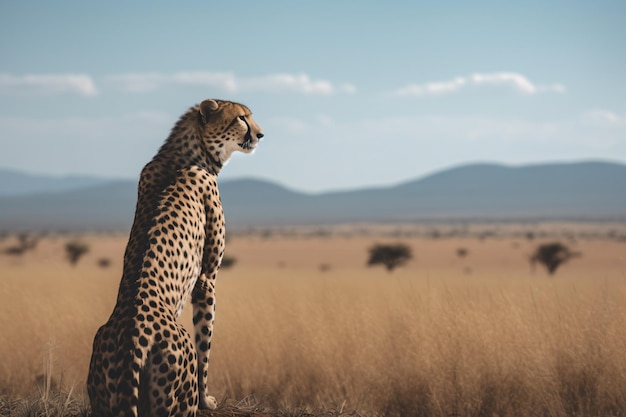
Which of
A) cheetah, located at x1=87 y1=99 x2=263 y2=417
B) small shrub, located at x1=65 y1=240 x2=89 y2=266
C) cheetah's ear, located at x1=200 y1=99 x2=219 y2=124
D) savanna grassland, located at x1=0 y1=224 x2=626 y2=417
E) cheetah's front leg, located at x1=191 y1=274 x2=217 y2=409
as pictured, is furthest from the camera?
small shrub, located at x1=65 y1=240 x2=89 y2=266

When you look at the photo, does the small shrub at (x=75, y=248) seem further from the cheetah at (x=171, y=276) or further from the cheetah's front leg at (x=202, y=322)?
the cheetah's front leg at (x=202, y=322)

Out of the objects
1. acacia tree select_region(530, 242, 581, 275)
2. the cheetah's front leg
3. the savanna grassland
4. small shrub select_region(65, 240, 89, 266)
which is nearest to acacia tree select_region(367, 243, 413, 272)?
acacia tree select_region(530, 242, 581, 275)

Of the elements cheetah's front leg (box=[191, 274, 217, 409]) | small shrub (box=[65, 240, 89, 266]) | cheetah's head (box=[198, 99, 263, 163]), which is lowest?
small shrub (box=[65, 240, 89, 266])

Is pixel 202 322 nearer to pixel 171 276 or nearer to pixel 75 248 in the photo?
pixel 171 276

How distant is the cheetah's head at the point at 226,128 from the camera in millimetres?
5465

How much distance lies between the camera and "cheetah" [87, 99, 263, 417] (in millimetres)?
4316

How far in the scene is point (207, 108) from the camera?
5445mm

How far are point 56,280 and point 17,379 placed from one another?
8.14m

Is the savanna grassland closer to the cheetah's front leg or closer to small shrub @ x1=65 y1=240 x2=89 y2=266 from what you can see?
the cheetah's front leg

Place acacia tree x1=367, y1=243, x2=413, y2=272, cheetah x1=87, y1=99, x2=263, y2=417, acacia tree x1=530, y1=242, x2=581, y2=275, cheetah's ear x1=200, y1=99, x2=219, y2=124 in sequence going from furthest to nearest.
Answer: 1. acacia tree x1=367, y1=243, x2=413, y2=272
2. acacia tree x1=530, y1=242, x2=581, y2=275
3. cheetah's ear x1=200, y1=99, x2=219, y2=124
4. cheetah x1=87, y1=99, x2=263, y2=417

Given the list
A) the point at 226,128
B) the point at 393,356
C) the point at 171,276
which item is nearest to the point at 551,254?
the point at 393,356

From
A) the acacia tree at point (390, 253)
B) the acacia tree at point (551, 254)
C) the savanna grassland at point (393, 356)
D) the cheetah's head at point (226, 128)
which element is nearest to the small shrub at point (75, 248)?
the acacia tree at point (390, 253)

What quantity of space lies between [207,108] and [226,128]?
0.61ft

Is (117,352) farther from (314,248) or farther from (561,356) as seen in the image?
(314,248)
